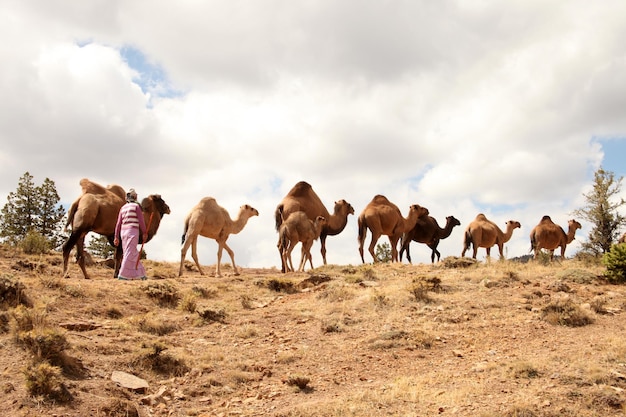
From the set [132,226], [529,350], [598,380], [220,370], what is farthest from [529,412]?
[132,226]

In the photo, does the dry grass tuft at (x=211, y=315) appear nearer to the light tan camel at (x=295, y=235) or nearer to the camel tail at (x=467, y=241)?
the light tan camel at (x=295, y=235)

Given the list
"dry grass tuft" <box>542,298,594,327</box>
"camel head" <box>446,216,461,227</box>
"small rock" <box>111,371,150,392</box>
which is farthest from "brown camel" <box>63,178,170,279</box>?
"camel head" <box>446,216,461,227</box>

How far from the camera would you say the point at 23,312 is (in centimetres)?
984

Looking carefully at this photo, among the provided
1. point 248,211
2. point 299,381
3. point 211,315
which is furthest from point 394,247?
point 299,381

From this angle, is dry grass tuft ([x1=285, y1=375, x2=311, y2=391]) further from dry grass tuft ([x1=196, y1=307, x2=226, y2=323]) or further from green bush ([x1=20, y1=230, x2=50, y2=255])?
green bush ([x1=20, y1=230, x2=50, y2=255])

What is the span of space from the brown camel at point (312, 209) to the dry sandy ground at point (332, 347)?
6.70 meters

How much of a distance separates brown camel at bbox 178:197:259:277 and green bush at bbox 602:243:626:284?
11.2 meters

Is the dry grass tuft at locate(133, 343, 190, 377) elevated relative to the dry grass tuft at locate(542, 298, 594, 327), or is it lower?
lower

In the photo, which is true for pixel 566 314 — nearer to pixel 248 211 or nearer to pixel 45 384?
pixel 45 384

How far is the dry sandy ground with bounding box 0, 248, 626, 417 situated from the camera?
8.36 m

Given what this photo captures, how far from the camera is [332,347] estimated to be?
36.5ft

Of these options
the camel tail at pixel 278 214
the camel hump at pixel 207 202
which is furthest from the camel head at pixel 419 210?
the camel hump at pixel 207 202

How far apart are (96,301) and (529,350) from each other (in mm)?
8714

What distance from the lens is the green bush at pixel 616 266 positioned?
1558 cm
